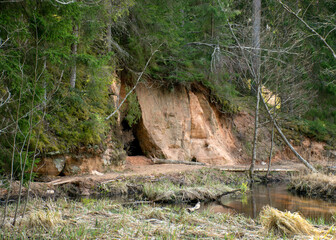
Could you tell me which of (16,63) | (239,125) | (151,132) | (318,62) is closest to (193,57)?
(151,132)

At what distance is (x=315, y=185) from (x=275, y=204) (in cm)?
335

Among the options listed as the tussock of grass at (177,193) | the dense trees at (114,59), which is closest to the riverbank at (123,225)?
the tussock of grass at (177,193)

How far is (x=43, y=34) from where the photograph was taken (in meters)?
6.29

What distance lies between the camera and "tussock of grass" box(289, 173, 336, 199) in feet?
36.8

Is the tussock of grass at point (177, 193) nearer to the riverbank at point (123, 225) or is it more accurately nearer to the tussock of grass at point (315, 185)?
the riverbank at point (123, 225)

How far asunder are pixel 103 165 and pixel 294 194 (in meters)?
6.91

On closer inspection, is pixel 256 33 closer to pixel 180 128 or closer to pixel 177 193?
pixel 180 128

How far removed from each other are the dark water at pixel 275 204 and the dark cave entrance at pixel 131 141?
7.41 m

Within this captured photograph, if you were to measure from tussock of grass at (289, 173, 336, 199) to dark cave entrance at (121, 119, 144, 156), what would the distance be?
7.91 meters

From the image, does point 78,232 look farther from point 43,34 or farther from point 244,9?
point 244,9

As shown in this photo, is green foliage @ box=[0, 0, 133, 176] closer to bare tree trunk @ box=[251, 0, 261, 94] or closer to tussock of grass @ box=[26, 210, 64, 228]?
tussock of grass @ box=[26, 210, 64, 228]

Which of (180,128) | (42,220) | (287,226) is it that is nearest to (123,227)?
(42,220)

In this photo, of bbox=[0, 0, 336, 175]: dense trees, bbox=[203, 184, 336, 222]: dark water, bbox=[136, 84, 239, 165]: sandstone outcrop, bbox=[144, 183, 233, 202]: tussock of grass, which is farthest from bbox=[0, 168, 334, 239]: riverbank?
bbox=[136, 84, 239, 165]: sandstone outcrop

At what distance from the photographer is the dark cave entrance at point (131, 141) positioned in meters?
16.9
